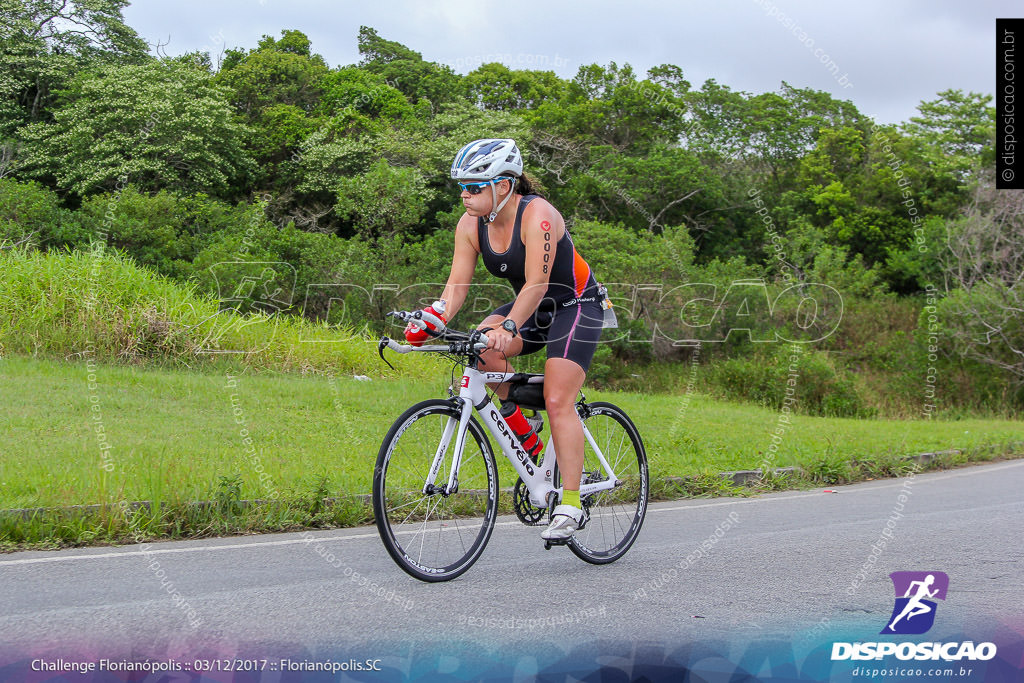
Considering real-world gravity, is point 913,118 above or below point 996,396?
above

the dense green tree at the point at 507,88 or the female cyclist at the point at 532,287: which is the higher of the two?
the dense green tree at the point at 507,88

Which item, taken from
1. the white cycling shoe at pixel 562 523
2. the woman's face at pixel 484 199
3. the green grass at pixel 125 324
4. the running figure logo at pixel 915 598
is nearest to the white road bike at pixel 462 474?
the white cycling shoe at pixel 562 523

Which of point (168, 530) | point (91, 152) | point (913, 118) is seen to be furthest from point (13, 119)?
point (913, 118)

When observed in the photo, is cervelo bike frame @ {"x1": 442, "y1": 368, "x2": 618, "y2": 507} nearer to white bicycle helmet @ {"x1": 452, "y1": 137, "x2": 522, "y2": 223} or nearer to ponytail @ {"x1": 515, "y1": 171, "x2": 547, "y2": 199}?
white bicycle helmet @ {"x1": 452, "y1": 137, "x2": 522, "y2": 223}

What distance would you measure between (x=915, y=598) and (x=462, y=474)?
2.40 meters

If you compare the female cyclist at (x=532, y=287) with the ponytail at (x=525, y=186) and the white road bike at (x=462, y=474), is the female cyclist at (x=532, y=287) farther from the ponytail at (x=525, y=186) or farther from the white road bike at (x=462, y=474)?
the white road bike at (x=462, y=474)

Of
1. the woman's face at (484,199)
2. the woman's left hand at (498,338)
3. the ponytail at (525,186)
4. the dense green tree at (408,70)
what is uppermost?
the dense green tree at (408,70)

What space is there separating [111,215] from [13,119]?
35.0 ft

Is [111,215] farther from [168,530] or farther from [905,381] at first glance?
[905,381]

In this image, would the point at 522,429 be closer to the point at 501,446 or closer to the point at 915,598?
the point at 501,446

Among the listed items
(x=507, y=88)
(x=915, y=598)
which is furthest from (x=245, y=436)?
(x=507, y=88)

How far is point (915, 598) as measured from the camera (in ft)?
15.6

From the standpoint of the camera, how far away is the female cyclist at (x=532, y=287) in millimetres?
5055

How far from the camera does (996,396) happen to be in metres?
26.8
